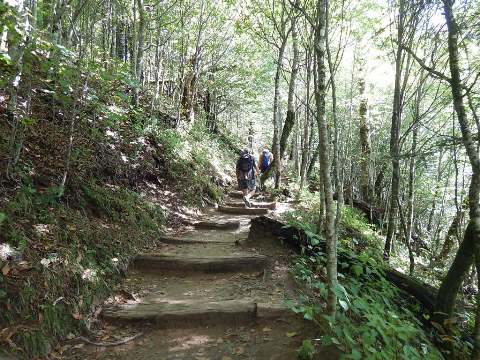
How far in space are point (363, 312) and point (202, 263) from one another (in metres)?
2.50

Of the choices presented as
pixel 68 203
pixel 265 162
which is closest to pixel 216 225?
pixel 68 203

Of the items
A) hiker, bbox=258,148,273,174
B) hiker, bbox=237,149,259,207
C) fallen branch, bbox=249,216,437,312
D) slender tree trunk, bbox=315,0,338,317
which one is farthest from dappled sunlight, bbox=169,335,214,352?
hiker, bbox=258,148,273,174

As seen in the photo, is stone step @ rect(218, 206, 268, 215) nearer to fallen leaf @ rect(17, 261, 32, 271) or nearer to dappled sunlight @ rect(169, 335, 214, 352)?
dappled sunlight @ rect(169, 335, 214, 352)

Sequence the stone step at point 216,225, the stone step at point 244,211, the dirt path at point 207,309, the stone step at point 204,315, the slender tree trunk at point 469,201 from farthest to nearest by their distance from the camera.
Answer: the stone step at point 244,211, the stone step at point 216,225, the slender tree trunk at point 469,201, the stone step at point 204,315, the dirt path at point 207,309

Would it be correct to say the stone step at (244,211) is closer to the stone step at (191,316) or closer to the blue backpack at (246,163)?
the blue backpack at (246,163)

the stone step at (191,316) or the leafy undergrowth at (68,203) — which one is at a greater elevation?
the leafy undergrowth at (68,203)

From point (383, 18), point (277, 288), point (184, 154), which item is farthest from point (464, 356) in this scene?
point (383, 18)

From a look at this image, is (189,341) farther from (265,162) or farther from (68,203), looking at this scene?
(265,162)

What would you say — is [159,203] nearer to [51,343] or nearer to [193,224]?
[193,224]

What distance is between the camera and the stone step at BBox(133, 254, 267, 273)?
207 inches

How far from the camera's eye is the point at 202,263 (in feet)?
17.4

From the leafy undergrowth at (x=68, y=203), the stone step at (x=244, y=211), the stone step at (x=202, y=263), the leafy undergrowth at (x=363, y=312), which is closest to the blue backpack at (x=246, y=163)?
the stone step at (x=244, y=211)

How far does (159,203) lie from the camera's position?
7.43 meters

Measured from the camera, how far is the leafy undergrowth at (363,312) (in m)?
3.01
